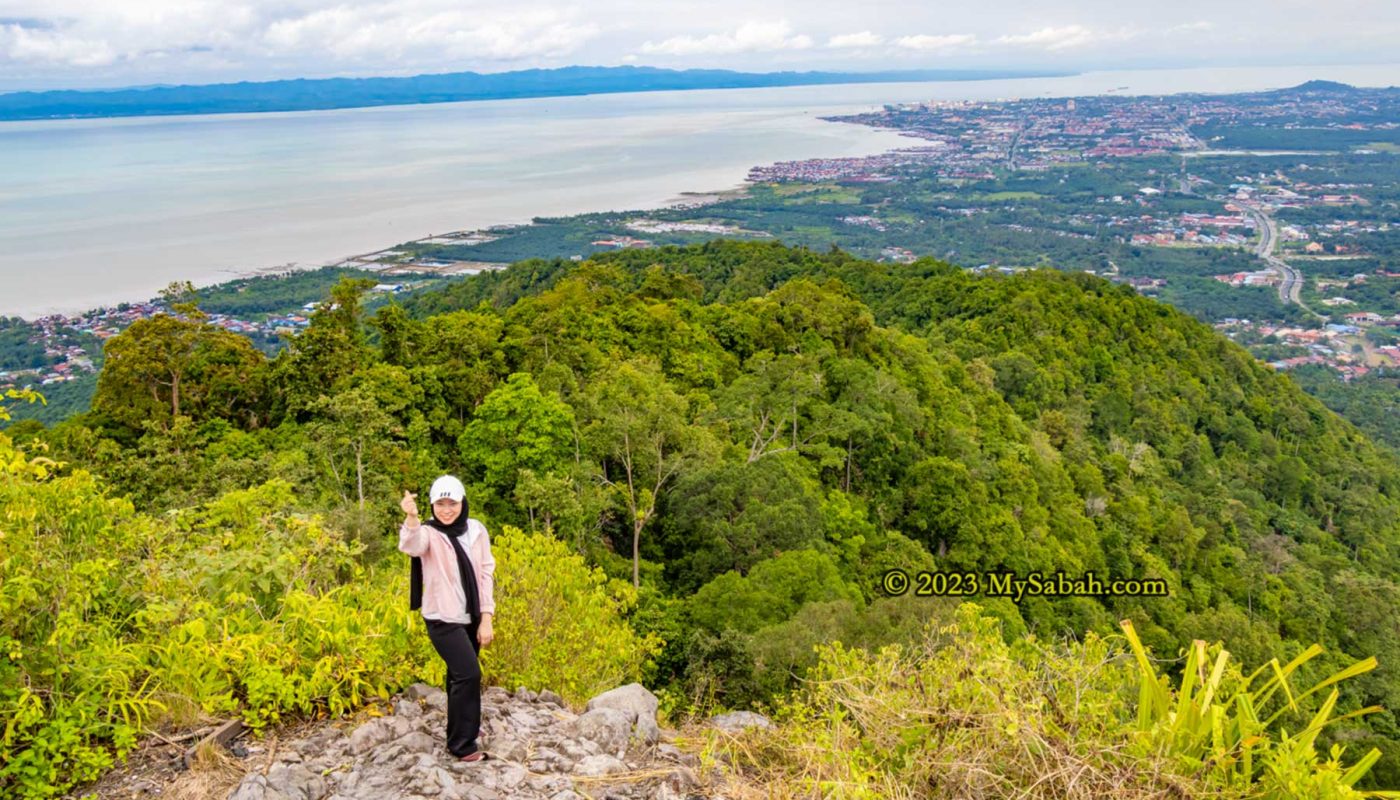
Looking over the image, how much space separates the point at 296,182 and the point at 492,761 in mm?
93759

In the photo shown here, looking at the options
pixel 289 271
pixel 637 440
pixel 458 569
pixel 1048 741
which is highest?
pixel 458 569

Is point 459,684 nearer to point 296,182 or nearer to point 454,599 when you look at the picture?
point 454,599

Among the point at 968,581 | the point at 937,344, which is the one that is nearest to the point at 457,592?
the point at 968,581

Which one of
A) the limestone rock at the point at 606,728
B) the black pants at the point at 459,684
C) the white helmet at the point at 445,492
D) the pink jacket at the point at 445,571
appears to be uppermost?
the white helmet at the point at 445,492

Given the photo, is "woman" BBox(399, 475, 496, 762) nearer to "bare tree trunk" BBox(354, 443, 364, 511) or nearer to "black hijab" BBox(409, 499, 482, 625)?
"black hijab" BBox(409, 499, 482, 625)

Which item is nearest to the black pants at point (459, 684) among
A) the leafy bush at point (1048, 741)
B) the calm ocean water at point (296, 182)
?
the leafy bush at point (1048, 741)

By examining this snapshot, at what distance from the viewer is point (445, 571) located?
161 inches

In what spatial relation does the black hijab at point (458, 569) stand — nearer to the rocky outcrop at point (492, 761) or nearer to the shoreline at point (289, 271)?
the rocky outcrop at point (492, 761)

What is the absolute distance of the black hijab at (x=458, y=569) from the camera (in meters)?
4.09

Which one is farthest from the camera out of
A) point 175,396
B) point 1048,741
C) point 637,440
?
point 637,440

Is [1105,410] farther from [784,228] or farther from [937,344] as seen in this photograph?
[784,228]

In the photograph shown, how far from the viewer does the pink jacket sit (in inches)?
159

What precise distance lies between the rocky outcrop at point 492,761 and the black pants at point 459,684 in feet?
0.38

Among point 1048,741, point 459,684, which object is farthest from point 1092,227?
point 459,684
